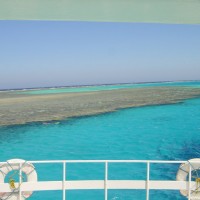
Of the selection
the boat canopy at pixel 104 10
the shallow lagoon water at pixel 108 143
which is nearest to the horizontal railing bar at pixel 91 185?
the boat canopy at pixel 104 10

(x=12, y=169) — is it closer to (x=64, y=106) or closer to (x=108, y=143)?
(x=108, y=143)

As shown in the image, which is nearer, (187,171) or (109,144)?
(187,171)

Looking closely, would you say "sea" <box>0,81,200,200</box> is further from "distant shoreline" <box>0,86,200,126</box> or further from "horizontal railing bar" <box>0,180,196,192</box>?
"horizontal railing bar" <box>0,180,196,192</box>

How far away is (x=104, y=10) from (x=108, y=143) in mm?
11836

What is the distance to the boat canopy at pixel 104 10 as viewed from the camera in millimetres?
2385

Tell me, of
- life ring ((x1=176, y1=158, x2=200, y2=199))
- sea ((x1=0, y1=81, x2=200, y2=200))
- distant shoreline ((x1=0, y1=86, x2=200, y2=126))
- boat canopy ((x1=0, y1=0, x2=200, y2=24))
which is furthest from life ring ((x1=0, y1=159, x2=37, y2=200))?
distant shoreline ((x1=0, y1=86, x2=200, y2=126))

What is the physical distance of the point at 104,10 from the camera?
258 cm

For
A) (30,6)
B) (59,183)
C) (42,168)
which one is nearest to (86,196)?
(42,168)

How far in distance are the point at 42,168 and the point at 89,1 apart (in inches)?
310

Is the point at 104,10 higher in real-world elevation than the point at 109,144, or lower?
lower

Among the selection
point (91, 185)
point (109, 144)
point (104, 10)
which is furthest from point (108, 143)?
point (104, 10)

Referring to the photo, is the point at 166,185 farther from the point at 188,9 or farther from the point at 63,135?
the point at 63,135

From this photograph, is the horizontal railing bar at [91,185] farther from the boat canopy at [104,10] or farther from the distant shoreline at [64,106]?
the distant shoreline at [64,106]

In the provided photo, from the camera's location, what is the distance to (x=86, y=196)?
7.12 meters
